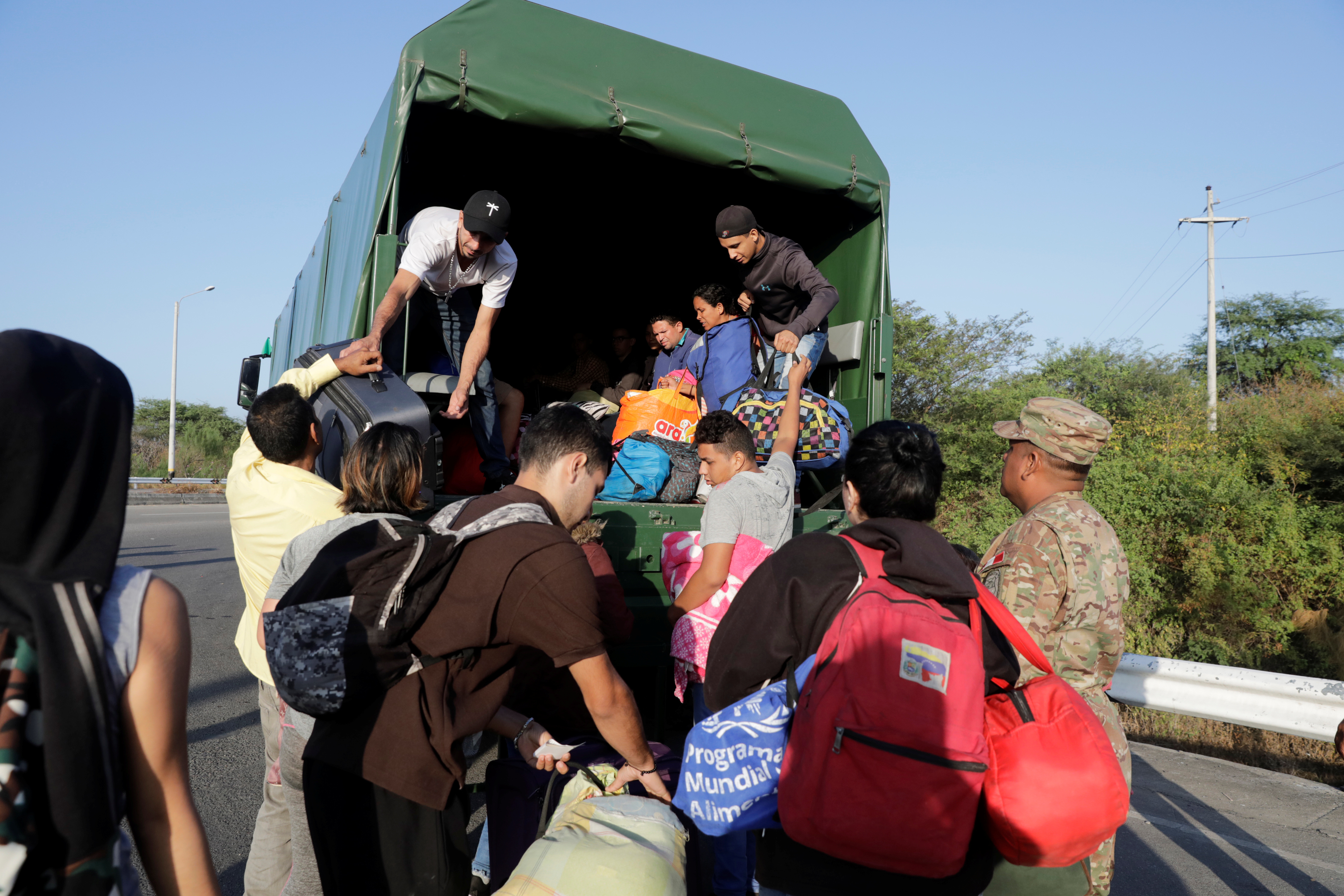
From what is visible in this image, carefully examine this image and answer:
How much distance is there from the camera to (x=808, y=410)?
175 inches

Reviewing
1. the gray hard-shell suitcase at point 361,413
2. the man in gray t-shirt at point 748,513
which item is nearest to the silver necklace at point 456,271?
the gray hard-shell suitcase at point 361,413

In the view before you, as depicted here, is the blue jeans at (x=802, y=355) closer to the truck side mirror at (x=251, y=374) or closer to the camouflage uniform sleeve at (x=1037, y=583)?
the camouflage uniform sleeve at (x=1037, y=583)

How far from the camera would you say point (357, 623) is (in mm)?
1910

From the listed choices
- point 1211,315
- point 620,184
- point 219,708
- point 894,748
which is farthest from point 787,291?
point 1211,315

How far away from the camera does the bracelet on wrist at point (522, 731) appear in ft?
7.54

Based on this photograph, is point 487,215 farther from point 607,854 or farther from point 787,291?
→ point 607,854

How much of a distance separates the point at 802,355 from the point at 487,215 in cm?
188

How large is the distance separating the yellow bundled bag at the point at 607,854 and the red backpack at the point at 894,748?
1.17 ft

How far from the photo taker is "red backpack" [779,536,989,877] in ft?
5.35

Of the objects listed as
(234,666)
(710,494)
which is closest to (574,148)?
(710,494)

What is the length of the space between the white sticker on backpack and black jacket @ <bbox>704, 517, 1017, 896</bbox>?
0.13 m

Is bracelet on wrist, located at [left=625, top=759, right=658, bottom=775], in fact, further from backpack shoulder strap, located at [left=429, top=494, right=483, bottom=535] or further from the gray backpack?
backpack shoulder strap, located at [left=429, top=494, right=483, bottom=535]

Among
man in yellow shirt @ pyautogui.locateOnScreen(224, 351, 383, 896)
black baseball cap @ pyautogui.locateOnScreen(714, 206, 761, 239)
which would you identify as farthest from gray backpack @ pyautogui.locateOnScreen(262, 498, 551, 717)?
black baseball cap @ pyautogui.locateOnScreen(714, 206, 761, 239)

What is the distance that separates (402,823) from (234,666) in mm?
5433
